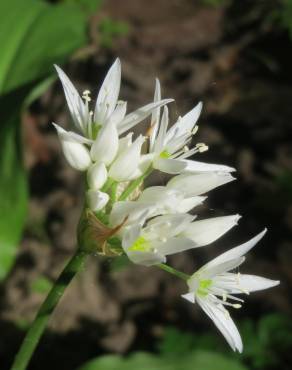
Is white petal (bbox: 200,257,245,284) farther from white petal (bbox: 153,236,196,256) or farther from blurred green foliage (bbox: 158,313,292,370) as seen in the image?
blurred green foliage (bbox: 158,313,292,370)

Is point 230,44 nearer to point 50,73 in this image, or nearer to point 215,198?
point 215,198

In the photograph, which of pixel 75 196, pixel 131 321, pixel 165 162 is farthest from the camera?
pixel 75 196

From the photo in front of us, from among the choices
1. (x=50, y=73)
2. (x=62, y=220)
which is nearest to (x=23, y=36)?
(x=50, y=73)

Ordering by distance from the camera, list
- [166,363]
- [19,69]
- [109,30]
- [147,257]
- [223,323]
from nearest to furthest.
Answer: [147,257] < [223,323] < [166,363] < [19,69] < [109,30]

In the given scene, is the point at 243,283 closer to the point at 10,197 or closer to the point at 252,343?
the point at 252,343

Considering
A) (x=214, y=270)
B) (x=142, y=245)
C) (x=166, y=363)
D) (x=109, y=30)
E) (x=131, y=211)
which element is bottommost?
(x=166, y=363)

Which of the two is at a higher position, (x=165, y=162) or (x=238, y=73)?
(x=165, y=162)

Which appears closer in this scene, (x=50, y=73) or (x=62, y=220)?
(x=50, y=73)

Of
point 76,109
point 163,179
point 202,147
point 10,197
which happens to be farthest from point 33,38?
point 202,147
